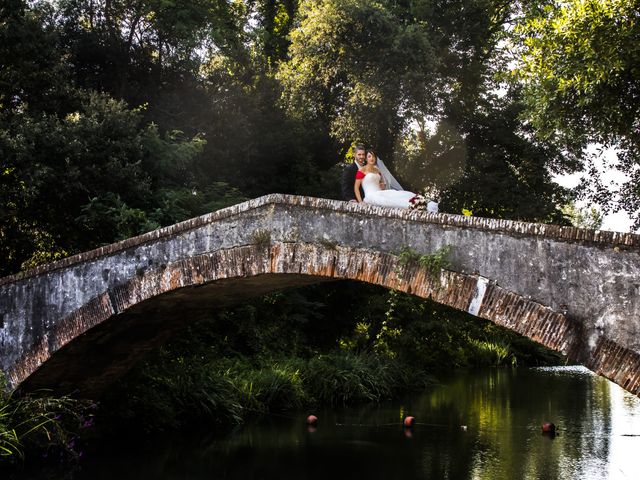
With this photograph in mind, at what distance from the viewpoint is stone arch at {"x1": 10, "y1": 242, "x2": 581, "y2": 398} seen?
6668 mm

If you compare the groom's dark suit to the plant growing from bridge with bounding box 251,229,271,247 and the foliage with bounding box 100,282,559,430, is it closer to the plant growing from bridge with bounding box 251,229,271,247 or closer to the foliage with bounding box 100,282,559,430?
the plant growing from bridge with bounding box 251,229,271,247

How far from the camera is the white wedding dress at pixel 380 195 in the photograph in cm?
834

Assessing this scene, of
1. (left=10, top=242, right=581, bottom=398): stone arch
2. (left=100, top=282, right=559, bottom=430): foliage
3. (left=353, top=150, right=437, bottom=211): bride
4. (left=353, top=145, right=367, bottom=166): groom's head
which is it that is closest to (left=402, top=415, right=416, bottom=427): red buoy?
(left=100, top=282, right=559, bottom=430): foliage

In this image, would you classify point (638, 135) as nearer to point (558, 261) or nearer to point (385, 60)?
point (558, 261)

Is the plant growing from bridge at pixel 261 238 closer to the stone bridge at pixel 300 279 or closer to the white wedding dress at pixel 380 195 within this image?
the stone bridge at pixel 300 279

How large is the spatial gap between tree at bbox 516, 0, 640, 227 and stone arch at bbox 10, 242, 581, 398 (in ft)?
14.4

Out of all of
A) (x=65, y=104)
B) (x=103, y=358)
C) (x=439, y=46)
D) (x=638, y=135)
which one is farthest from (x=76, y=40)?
(x=638, y=135)

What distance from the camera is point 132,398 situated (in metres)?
11.7

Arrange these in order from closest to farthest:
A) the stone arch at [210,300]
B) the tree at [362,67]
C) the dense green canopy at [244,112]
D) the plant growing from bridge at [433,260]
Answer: the stone arch at [210,300] < the plant growing from bridge at [433,260] < the dense green canopy at [244,112] < the tree at [362,67]

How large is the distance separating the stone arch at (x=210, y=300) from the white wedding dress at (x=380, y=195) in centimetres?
97

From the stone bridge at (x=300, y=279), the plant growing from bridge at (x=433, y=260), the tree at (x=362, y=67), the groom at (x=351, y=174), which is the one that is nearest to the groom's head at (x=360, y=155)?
the groom at (x=351, y=174)

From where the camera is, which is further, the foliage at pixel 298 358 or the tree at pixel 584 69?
the foliage at pixel 298 358

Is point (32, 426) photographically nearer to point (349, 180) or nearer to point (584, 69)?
point (349, 180)

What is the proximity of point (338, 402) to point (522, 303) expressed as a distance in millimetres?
8626
